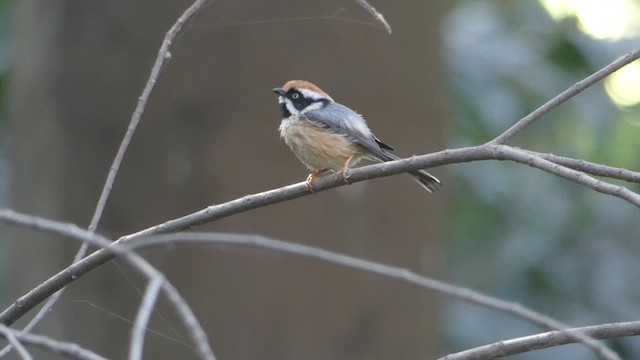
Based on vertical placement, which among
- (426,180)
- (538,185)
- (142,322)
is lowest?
(142,322)

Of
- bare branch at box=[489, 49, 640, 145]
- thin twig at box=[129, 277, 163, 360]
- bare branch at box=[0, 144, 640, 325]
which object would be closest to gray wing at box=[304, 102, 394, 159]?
bare branch at box=[0, 144, 640, 325]

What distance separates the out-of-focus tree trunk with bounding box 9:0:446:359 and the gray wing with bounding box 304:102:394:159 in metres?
0.29

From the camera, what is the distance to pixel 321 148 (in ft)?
12.6

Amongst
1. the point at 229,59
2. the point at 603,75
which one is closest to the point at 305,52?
the point at 229,59

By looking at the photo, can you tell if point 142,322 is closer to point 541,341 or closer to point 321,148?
point 541,341

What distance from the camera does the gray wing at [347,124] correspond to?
3.85 meters

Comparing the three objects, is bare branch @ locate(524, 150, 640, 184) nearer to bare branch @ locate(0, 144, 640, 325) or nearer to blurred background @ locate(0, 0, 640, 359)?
bare branch @ locate(0, 144, 640, 325)

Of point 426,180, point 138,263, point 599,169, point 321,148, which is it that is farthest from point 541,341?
point 321,148

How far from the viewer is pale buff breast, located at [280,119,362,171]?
3846mm

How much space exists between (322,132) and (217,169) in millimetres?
513

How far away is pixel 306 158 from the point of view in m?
3.90

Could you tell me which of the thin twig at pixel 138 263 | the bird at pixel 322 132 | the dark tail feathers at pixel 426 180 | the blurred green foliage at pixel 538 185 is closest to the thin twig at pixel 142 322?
the thin twig at pixel 138 263

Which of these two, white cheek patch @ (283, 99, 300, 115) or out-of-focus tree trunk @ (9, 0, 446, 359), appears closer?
white cheek patch @ (283, 99, 300, 115)

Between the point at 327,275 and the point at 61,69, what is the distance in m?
1.39
